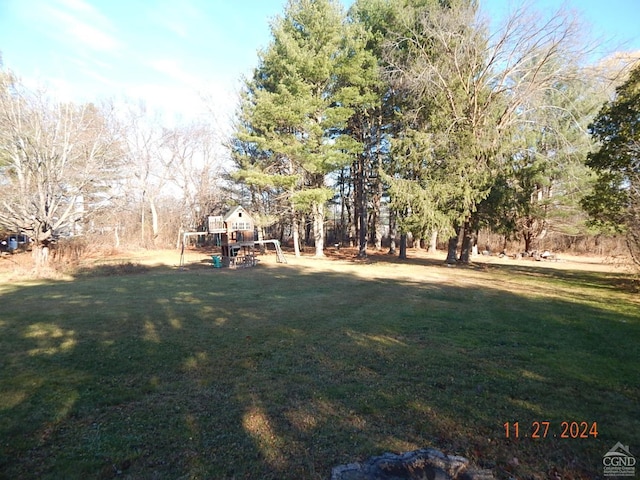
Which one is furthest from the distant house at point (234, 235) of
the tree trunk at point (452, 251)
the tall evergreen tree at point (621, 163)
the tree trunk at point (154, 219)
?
the tall evergreen tree at point (621, 163)

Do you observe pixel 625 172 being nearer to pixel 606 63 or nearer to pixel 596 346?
pixel 606 63

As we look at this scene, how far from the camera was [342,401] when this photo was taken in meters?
3.65

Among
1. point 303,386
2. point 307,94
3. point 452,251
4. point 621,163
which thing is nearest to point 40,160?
point 307,94

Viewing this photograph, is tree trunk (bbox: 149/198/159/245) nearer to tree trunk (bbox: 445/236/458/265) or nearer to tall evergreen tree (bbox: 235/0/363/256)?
tall evergreen tree (bbox: 235/0/363/256)

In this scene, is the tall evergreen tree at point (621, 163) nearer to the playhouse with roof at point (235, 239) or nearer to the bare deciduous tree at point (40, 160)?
the playhouse with roof at point (235, 239)

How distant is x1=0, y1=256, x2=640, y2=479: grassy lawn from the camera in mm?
2770

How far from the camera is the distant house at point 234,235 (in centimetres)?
1888

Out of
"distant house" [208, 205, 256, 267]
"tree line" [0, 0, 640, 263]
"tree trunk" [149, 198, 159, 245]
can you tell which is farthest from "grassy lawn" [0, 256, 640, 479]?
"tree trunk" [149, 198, 159, 245]

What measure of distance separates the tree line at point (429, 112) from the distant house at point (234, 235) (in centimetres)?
269

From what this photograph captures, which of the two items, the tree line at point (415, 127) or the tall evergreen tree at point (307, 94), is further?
the tall evergreen tree at point (307, 94)

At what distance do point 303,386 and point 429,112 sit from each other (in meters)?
17.7

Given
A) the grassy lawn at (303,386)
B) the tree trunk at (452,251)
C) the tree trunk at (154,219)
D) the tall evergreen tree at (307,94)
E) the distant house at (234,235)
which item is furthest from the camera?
the tree trunk at (154,219)

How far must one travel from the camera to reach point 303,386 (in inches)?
158

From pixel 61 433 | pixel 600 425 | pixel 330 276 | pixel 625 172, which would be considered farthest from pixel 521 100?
pixel 61 433
